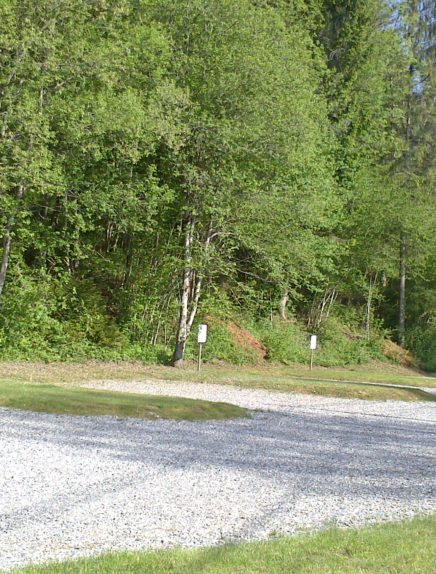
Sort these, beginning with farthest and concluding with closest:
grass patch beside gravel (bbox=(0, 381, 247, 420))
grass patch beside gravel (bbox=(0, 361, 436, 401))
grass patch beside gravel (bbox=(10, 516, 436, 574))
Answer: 1. grass patch beside gravel (bbox=(0, 361, 436, 401))
2. grass patch beside gravel (bbox=(0, 381, 247, 420))
3. grass patch beside gravel (bbox=(10, 516, 436, 574))

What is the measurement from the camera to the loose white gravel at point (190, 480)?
578 centimetres

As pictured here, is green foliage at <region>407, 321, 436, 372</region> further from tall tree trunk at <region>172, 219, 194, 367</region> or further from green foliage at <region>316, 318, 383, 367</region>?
tall tree trunk at <region>172, 219, 194, 367</region>

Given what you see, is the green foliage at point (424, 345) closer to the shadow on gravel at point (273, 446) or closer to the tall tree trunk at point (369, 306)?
the tall tree trunk at point (369, 306)

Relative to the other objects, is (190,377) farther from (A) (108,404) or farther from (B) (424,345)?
(B) (424,345)

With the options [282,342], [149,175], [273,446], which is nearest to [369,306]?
[282,342]

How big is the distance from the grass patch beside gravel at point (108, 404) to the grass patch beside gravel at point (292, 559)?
737cm

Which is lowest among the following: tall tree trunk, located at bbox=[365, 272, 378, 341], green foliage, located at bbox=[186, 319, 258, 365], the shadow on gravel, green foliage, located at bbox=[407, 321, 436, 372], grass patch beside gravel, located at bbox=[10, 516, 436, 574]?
grass patch beside gravel, located at bbox=[10, 516, 436, 574]

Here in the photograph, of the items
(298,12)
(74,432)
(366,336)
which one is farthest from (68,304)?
(298,12)

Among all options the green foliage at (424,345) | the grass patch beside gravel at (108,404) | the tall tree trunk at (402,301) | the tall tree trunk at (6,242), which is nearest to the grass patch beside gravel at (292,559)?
the grass patch beside gravel at (108,404)

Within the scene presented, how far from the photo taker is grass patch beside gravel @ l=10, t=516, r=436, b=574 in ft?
15.5

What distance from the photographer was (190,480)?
7.85 metres

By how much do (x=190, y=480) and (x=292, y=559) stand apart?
9.67ft

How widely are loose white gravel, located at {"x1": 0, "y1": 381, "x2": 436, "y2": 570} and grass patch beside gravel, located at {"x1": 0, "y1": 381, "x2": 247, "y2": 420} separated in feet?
1.68

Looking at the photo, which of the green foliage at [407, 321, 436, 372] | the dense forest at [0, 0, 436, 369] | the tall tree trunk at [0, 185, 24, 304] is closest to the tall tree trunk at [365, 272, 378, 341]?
the green foliage at [407, 321, 436, 372]
